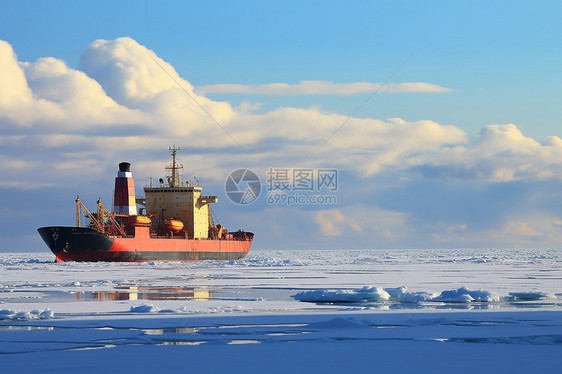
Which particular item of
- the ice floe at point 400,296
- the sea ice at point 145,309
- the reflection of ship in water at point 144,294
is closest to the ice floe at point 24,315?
the sea ice at point 145,309

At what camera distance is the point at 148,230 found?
188 ft

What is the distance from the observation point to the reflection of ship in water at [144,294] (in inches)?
694

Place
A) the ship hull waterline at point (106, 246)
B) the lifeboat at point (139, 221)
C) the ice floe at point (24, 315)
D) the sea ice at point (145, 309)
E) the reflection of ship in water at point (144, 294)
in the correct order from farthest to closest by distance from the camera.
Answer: the lifeboat at point (139, 221) → the ship hull waterline at point (106, 246) → the reflection of ship in water at point (144, 294) → the sea ice at point (145, 309) → the ice floe at point (24, 315)

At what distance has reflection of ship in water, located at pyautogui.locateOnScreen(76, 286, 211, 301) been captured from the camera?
17.6 meters

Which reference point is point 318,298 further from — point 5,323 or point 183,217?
point 183,217

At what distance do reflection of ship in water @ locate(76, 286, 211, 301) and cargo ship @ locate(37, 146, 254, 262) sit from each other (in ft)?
110

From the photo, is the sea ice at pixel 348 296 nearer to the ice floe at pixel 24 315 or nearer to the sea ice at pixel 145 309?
the sea ice at pixel 145 309

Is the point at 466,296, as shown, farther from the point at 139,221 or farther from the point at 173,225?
the point at 173,225

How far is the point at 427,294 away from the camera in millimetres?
16766

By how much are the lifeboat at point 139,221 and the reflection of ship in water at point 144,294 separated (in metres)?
34.7

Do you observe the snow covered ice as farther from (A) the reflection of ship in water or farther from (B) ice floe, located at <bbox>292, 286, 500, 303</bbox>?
(A) the reflection of ship in water

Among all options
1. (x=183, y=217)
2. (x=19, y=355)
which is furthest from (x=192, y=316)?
(x=183, y=217)

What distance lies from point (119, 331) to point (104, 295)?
8184mm

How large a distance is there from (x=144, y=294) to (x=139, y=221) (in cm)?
3719
